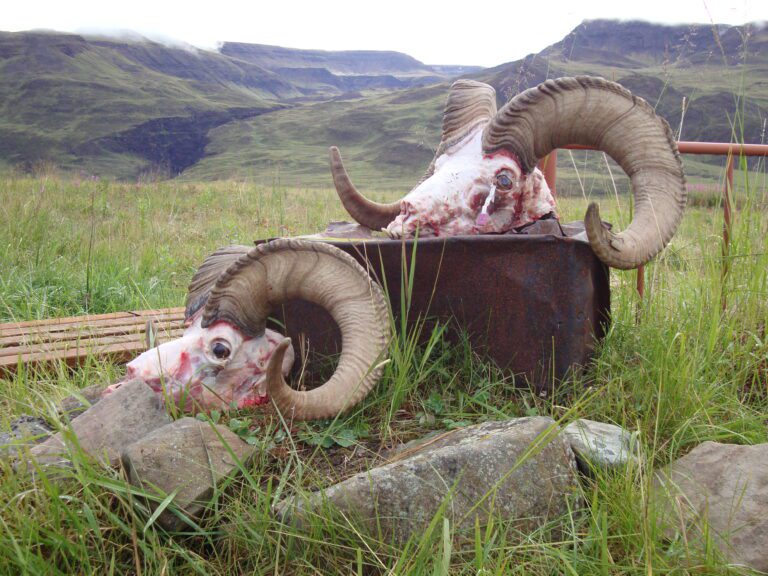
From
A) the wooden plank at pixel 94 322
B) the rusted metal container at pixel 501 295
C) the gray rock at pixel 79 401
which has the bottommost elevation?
the wooden plank at pixel 94 322

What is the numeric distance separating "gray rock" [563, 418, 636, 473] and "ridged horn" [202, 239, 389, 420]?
2.80 ft

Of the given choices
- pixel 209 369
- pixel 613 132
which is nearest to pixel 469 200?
pixel 613 132

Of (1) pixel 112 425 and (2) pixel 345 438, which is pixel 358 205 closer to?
(2) pixel 345 438

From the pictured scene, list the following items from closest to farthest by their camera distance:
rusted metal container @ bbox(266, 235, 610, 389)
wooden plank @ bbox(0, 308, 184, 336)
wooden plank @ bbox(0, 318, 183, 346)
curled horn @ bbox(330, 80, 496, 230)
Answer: rusted metal container @ bbox(266, 235, 610, 389) < curled horn @ bbox(330, 80, 496, 230) < wooden plank @ bbox(0, 318, 183, 346) < wooden plank @ bbox(0, 308, 184, 336)

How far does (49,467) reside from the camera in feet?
8.01

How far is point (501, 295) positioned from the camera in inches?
127

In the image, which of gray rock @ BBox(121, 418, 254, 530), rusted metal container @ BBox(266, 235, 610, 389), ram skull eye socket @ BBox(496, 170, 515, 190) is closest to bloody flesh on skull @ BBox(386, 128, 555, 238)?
ram skull eye socket @ BBox(496, 170, 515, 190)

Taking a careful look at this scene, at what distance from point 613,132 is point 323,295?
1.67m

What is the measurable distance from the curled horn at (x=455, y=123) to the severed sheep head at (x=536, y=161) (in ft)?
0.40

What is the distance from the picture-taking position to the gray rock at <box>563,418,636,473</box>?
8.52 feet

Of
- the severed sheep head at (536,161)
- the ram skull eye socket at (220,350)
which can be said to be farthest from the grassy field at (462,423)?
the severed sheep head at (536,161)

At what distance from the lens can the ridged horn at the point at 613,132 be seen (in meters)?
3.29

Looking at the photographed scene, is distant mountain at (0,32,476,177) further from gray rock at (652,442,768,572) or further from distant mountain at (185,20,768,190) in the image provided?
gray rock at (652,442,768,572)

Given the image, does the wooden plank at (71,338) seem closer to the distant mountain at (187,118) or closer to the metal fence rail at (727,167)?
the metal fence rail at (727,167)
